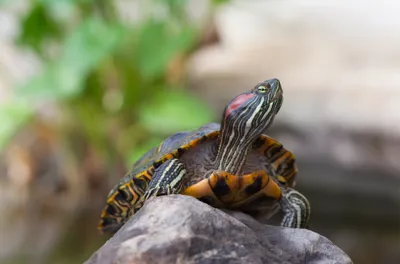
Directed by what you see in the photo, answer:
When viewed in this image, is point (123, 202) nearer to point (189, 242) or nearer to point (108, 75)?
point (189, 242)

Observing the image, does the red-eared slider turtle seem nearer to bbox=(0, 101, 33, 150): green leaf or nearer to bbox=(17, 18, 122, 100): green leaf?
bbox=(17, 18, 122, 100): green leaf

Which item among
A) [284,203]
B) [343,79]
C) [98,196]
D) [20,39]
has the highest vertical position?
[20,39]

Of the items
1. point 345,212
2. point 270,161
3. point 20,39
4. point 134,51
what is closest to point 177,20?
point 134,51

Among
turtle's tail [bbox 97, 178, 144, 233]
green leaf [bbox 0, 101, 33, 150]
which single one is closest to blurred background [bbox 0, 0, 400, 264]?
green leaf [bbox 0, 101, 33, 150]

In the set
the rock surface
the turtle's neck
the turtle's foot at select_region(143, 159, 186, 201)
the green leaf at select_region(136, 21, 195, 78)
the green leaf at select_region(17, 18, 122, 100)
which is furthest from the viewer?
the green leaf at select_region(136, 21, 195, 78)

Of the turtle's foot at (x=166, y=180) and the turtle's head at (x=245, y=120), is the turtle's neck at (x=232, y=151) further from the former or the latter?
the turtle's foot at (x=166, y=180)

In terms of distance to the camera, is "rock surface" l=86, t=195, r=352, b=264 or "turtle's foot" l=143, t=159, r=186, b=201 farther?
"turtle's foot" l=143, t=159, r=186, b=201

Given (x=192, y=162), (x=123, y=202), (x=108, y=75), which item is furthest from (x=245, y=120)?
(x=108, y=75)

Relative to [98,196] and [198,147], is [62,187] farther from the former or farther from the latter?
[198,147]
